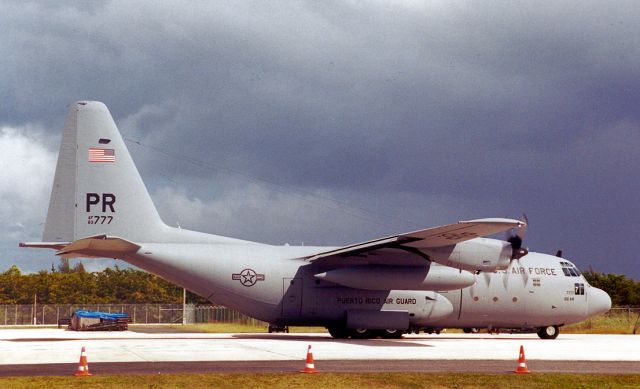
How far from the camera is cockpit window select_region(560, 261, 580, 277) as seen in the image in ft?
120

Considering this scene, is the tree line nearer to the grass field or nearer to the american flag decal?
the american flag decal

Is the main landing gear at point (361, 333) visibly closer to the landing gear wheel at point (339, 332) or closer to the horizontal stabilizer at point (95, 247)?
the landing gear wheel at point (339, 332)

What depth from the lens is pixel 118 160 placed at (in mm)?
31781

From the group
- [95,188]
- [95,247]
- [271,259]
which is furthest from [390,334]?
[95,188]

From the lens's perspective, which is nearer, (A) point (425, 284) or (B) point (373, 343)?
(B) point (373, 343)

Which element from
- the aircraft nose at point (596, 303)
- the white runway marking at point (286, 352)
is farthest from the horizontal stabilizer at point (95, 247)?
the aircraft nose at point (596, 303)

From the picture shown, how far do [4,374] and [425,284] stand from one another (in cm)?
1847

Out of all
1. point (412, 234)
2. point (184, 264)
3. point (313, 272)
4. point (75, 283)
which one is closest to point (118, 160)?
point (184, 264)

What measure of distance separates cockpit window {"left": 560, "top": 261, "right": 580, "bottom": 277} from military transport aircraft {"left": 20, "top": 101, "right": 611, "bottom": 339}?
4433 mm

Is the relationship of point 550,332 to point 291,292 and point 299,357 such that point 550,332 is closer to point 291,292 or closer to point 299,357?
point 291,292

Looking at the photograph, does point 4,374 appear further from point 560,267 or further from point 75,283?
point 75,283

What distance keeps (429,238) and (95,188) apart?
13779 millimetres

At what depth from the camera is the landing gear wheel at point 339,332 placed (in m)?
33.5

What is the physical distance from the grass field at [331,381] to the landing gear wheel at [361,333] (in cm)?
1406
